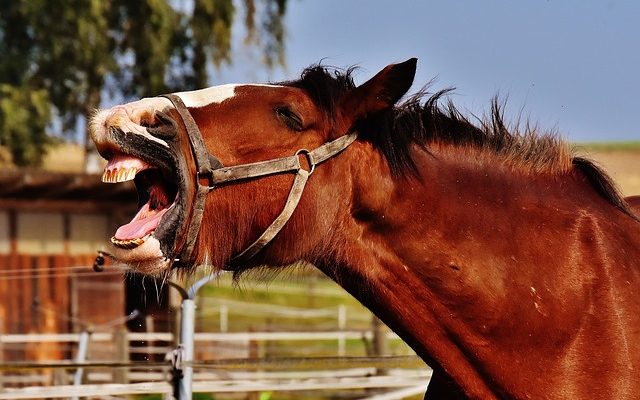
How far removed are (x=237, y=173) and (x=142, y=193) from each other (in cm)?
32

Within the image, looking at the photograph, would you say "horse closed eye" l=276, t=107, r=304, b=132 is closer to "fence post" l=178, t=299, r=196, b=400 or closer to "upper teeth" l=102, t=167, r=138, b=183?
"upper teeth" l=102, t=167, r=138, b=183

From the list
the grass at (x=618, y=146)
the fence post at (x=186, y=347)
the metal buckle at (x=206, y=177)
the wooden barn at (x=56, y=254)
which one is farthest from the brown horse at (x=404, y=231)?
the grass at (x=618, y=146)

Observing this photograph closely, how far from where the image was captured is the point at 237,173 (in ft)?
10.5

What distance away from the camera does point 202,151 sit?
3146 millimetres

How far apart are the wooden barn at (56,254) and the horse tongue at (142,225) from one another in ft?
41.3

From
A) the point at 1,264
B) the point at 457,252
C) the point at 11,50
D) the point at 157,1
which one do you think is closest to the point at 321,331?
the point at 1,264

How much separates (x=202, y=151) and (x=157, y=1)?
21060 millimetres

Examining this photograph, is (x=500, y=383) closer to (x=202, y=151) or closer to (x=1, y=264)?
(x=202, y=151)

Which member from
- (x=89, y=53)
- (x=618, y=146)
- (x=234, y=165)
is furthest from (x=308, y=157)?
(x=618, y=146)

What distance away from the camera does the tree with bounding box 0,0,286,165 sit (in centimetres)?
2362

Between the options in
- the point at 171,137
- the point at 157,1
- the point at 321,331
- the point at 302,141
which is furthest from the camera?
the point at 157,1

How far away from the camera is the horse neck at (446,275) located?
3.33 m

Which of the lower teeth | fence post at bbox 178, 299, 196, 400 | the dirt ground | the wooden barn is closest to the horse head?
the lower teeth

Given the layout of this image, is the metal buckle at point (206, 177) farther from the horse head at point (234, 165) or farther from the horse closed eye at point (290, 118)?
the horse closed eye at point (290, 118)
